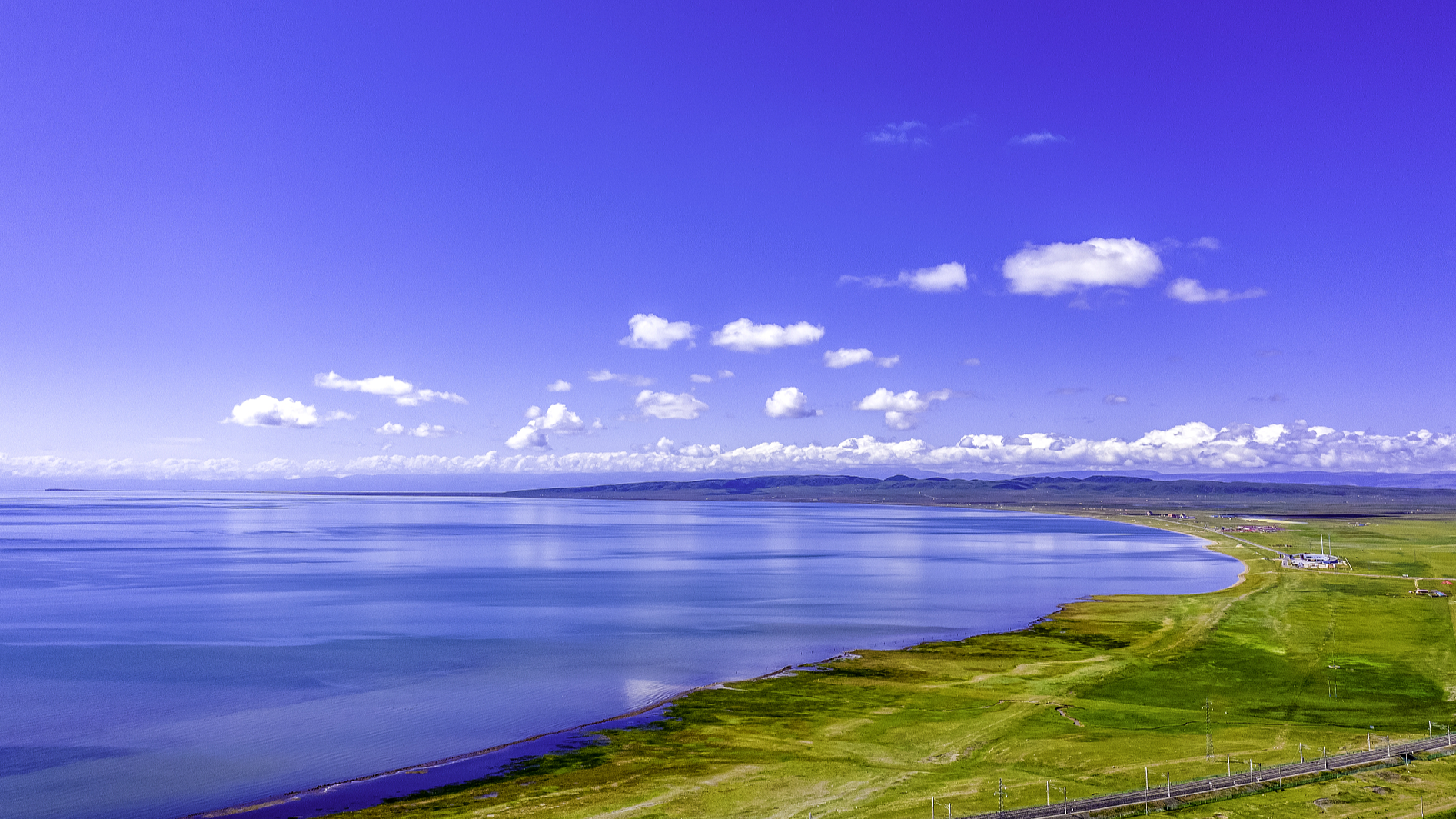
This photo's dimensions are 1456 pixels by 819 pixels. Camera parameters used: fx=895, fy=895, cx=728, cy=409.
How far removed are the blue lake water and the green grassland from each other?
671 centimetres

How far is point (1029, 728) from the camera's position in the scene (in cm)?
4200

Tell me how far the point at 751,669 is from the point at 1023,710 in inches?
731

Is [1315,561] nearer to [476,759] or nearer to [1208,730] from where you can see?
[1208,730]

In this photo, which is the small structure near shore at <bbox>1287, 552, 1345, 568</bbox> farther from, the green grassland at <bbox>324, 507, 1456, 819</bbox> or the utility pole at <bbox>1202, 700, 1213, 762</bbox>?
the utility pole at <bbox>1202, 700, 1213, 762</bbox>

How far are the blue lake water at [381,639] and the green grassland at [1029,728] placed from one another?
671 centimetres

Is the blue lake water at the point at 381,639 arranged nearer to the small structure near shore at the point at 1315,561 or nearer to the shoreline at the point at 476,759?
the shoreline at the point at 476,759

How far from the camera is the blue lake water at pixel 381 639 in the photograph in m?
39.6

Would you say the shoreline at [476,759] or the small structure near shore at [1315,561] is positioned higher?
the shoreline at [476,759]

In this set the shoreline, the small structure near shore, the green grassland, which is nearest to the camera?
the green grassland

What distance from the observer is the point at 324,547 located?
166 metres

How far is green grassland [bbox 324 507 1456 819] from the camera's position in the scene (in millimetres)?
32562

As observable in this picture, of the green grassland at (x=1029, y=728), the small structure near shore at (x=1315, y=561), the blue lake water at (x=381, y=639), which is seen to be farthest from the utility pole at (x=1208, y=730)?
the small structure near shore at (x=1315, y=561)

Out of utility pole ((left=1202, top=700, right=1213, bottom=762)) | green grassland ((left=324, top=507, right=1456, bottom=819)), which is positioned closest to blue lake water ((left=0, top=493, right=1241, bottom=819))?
green grassland ((left=324, top=507, right=1456, bottom=819))

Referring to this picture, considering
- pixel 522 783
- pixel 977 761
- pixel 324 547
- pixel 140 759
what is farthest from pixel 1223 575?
pixel 324 547
